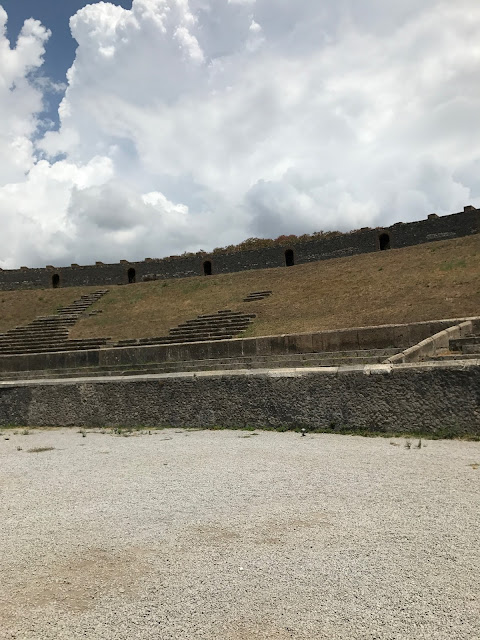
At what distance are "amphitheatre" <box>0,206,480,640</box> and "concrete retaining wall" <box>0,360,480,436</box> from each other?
1.0 inches

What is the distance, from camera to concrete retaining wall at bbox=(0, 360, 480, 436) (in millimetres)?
6047

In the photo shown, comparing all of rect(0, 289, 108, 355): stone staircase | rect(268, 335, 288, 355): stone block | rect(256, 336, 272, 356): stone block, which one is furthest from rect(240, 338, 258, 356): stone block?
rect(0, 289, 108, 355): stone staircase

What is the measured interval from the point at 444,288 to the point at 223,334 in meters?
8.77

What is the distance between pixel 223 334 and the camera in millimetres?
19531

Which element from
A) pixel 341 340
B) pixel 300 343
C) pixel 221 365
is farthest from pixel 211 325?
pixel 221 365

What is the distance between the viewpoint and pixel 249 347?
15.0 meters

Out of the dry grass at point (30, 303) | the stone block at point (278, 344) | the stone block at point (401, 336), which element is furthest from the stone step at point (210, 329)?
the dry grass at point (30, 303)

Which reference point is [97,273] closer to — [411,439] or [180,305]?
[180,305]

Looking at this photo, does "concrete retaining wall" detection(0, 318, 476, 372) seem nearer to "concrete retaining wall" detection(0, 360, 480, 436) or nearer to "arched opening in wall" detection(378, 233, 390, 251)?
"concrete retaining wall" detection(0, 360, 480, 436)

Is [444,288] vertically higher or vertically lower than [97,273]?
lower

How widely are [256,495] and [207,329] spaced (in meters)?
16.7

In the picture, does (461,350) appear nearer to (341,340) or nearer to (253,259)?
(341,340)

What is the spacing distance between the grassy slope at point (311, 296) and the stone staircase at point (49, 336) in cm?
100

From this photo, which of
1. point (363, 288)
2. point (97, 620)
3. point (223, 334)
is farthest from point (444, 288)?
point (97, 620)
